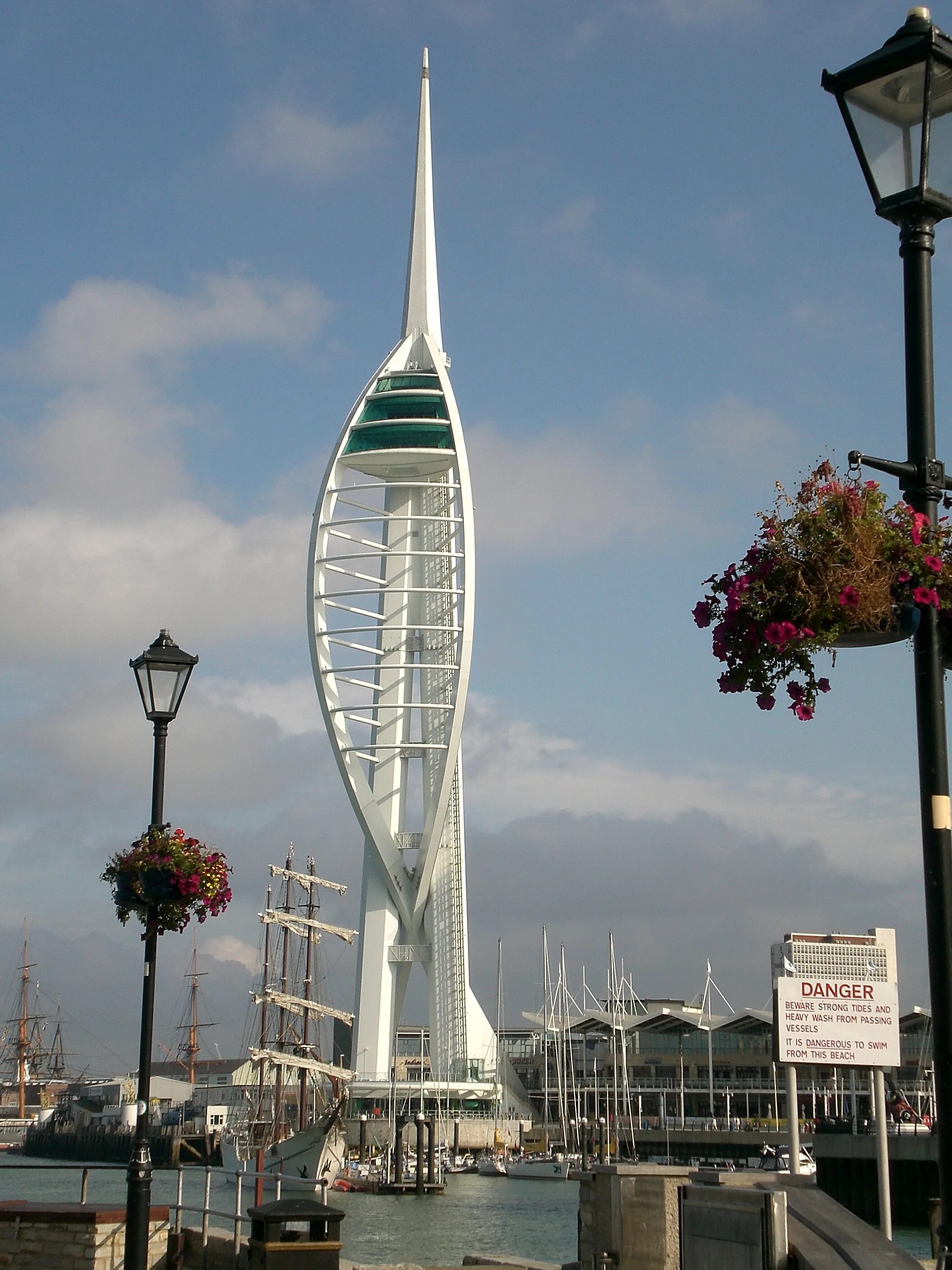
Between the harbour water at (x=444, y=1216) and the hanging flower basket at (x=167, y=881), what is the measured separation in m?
3.59

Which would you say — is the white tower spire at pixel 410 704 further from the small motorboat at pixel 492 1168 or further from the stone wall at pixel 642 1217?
the stone wall at pixel 642 1217

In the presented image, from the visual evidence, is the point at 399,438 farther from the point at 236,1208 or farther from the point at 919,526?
the point at 919,526

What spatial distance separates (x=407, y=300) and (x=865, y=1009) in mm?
84410

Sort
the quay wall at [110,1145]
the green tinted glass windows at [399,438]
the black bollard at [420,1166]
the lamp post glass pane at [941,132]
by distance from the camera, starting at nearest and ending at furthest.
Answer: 1. the lamp post glass pane at [941,132]
2. the black bollard at [420,1166]
3. the green tinted glass windows at [399,438]
4. the quay wall at [110,1145]

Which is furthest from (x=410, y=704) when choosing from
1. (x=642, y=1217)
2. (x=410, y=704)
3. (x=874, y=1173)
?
(x=642, y=1217)

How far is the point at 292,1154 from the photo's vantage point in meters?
71.6

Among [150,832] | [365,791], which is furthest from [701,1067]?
[150,832]

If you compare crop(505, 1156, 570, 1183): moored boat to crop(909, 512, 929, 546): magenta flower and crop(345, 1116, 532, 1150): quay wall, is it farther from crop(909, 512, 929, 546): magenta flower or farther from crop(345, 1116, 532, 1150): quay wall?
crop(909, 512, 929, 546): magenta flower

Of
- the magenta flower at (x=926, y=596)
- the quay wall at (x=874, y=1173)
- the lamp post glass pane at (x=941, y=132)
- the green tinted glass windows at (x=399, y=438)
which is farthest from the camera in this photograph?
the green tinted glass windows at (x=399, y=438)

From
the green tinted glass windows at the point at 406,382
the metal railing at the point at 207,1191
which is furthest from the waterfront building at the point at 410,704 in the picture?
the metal railing at the point at 207,1191

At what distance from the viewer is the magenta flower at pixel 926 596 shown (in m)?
6.61

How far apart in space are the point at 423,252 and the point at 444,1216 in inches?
2196

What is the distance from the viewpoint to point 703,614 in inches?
283

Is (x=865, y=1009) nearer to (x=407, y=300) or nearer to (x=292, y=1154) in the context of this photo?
(x=292, y=1154)
